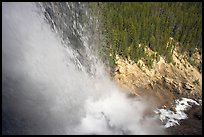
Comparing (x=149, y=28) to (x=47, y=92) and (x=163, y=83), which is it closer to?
(x=163, y=83)

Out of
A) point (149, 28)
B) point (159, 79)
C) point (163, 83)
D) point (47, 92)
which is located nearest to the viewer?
point (47, 92)

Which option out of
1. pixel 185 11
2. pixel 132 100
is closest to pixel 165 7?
pixel 185 11

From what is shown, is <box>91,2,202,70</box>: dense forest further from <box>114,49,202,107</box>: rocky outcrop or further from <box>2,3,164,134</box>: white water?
<box>2,3,164,134</box>: white water

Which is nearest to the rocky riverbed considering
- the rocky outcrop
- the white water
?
the rocky outcrop

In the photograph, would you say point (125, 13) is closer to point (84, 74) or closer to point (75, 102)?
point (84, 74)

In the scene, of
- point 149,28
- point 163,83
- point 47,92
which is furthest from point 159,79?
point 47,92

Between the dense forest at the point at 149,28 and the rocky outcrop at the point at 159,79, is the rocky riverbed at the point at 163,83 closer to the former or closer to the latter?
the rocky outcrop at the point at 159,79

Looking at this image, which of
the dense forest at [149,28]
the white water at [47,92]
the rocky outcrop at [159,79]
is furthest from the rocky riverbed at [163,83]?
the white water at [47,92]
